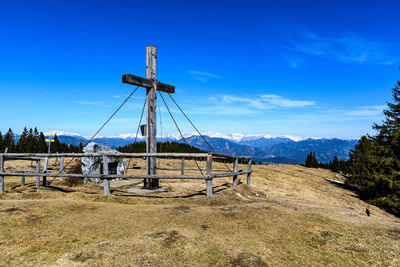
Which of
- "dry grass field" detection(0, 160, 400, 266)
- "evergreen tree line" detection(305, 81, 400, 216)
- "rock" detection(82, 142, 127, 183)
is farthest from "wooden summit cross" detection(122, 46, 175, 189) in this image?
"evergreen tree line" detection(305, 81, 400, 216)

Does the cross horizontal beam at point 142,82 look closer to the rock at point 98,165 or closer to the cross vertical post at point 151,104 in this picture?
the cross vertical post at point 151,104

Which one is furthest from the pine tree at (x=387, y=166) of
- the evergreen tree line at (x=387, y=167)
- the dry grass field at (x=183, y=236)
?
the dry grass field at (x=183, y=236)

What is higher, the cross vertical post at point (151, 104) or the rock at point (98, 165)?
the cross vertical post at point (151, 104)

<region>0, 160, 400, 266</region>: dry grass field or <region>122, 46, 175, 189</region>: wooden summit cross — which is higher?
<region>122, 46, 175, 189</region>: wooden summit cross

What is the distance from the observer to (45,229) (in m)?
6.04

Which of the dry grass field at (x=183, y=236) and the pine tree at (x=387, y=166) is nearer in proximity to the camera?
the dry grass field at (x=183, y=236)

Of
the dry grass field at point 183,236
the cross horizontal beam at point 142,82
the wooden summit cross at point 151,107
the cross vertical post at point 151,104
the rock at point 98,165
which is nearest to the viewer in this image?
the dry grass field at point 183,236

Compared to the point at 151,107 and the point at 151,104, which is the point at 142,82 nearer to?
the point at 151,104

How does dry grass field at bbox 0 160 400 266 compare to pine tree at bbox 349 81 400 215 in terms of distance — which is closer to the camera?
dry grass field at bbox 0 160 400 266

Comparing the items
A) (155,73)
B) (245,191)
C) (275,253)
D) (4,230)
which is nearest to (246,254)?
(275,253)

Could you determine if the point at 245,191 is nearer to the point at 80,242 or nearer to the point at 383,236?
the point at 383,236

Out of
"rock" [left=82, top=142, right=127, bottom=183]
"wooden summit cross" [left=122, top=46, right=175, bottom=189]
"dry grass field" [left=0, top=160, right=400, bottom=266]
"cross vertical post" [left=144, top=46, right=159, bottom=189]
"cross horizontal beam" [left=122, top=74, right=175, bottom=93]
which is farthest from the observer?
"rock" [left=82, top=142, right=127, bottom=183]

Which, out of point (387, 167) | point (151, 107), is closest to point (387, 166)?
point (387, 167)

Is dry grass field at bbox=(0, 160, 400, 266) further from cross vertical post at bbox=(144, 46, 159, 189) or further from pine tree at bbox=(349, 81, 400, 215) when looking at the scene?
pine tree at bbox=(349, 81, 400, 215)
